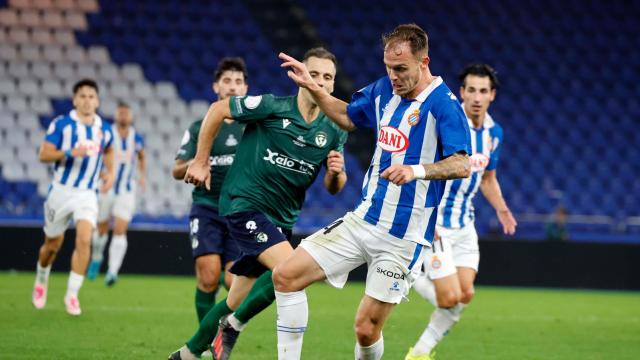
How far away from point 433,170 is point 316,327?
493 centimetres

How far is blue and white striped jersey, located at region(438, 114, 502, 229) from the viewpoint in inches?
326

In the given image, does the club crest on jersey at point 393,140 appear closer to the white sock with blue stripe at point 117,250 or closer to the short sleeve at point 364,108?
the short sleeve at point 364,108

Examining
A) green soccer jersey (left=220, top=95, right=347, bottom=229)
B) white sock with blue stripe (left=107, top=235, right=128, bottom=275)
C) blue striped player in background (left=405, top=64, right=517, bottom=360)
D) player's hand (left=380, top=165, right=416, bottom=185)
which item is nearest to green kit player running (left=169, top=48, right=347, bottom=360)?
green soccer jersey (left=220, top=95, right=347, bottom=229)

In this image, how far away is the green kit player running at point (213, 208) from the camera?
764 cm

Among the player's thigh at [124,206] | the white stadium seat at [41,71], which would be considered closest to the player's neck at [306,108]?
the player's thigh at [124,206]

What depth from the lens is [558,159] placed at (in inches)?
846

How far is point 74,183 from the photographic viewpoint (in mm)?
10680

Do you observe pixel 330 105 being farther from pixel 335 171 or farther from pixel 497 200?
pixel 497 200

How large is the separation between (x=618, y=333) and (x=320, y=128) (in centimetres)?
541

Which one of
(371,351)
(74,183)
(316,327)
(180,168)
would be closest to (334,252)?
(371,351)

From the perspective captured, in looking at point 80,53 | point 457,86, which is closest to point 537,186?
point 457,86

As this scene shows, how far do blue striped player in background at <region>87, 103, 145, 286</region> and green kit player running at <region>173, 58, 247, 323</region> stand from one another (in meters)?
6.45

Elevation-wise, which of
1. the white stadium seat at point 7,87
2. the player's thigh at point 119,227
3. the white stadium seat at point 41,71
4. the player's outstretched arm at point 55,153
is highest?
the player's outstretched arm at point 55,153

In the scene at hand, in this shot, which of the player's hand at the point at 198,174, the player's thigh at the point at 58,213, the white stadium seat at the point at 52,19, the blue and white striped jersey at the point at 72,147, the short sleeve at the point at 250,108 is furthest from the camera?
the white stadium seat at the point at 52,19
